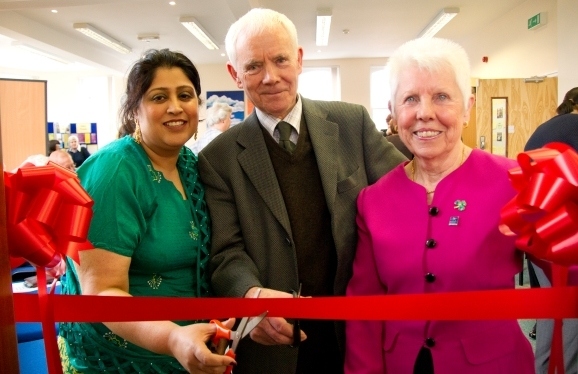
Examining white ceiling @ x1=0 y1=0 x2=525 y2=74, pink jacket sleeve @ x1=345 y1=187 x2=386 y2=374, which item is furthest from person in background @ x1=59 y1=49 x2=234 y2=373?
white ceiling @ x1=0 y1=0 x2=525 y2=74

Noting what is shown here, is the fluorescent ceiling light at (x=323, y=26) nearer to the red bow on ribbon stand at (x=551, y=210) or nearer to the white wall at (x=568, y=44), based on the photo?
the white wall at (x=568, y=44)

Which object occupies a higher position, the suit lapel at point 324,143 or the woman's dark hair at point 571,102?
the woman's dark hair at point 571,102

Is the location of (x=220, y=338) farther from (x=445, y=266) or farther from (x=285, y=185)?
(x=285, y=185)

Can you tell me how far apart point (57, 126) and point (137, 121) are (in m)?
15.4

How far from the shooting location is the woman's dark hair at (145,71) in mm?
1586

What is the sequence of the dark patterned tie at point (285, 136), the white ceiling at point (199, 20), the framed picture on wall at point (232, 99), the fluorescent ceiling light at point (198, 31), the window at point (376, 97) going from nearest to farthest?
the dark patterned tie at point (285, 136) → the white ceiling at point (199, 20) → the fluorescent ceiling light at point (198, 31) → the framed picture on wall at point (232, 99) → the window at point (376, 97)

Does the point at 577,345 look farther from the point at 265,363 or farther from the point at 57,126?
the point at 57,126

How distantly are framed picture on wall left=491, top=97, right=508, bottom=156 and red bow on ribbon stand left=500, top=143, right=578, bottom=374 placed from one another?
8.11 m

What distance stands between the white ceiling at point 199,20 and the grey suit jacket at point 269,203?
7.14 metres

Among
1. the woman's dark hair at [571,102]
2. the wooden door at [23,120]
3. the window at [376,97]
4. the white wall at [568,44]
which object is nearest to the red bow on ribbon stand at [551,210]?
the woman's dark hair at [571,102]

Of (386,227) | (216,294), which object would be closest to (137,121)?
(216,294)

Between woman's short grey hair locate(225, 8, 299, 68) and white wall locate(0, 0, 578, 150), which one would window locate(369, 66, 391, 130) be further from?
woman's short grey hair locate(225, 8, 299, 68)

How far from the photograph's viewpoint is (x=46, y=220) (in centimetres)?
91

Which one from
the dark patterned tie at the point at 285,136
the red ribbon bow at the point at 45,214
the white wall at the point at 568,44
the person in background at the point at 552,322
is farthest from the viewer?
the white wall at the point at 568,44
